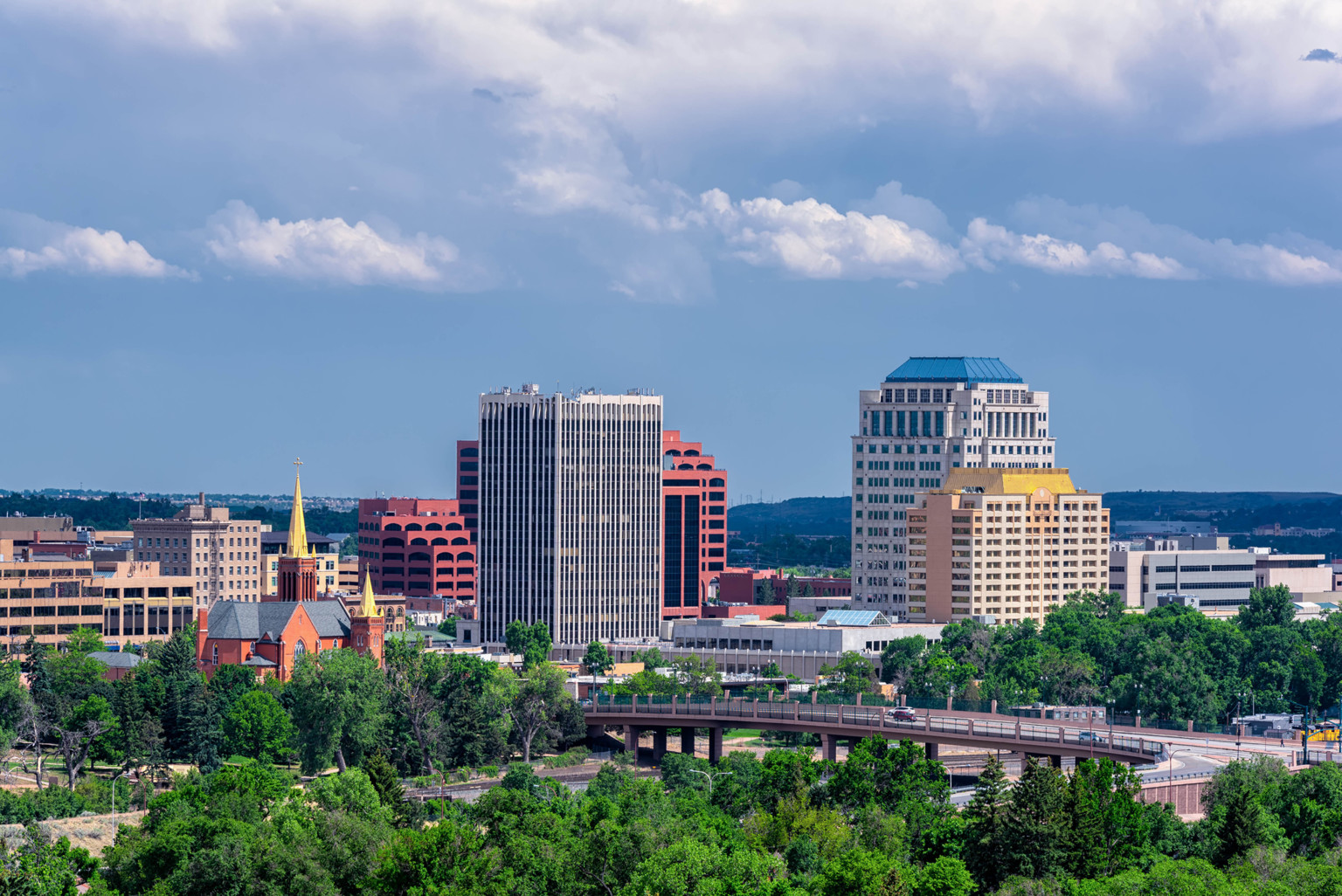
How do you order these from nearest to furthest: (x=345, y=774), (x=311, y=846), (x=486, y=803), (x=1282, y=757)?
1. (x=311, y=846)
2. (x=486, y=803)
3. (x=345, y=774)
4. (x=1282, y=757)

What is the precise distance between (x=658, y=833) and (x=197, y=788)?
43078mm

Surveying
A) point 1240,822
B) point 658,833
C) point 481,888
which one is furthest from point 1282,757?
point 481,888

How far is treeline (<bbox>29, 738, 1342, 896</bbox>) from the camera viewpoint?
142 metres

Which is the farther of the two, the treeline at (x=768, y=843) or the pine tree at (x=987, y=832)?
the pine tree at (x=987, y=832)

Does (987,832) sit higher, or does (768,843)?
(987,832)

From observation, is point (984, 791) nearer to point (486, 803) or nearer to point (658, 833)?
point (658, 833)

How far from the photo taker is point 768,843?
538 ft

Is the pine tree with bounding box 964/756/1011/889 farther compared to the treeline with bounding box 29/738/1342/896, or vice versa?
the pine tree with bounding box 964/756/1011/889

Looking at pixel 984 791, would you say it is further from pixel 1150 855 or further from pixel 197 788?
pixel 197 788

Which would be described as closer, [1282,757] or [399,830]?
[399,830]

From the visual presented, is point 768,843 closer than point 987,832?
No

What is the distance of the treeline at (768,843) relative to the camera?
14150 cm

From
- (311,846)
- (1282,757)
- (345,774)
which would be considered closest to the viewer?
(311,846)

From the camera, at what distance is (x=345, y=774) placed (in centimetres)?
18038
